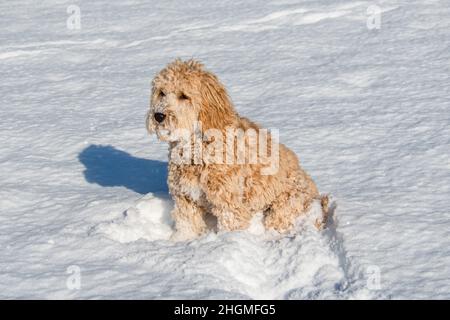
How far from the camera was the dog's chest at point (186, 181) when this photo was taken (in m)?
5.64

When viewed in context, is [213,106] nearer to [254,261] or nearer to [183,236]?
[183,236]

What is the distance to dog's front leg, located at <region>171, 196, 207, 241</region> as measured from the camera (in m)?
5.80

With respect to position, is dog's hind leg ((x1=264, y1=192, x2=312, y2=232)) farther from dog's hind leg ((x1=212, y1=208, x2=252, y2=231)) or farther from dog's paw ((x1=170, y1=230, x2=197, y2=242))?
dog's paw ((x1=170, y1=230, x2=197, y2=242))

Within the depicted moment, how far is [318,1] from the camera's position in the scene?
13719 millimetres

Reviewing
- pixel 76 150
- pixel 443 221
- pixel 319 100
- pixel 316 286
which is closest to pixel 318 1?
pixel 319 100

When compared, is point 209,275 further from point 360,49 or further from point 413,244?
point 360,49

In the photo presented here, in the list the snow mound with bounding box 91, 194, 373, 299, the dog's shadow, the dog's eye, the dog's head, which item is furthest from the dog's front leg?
the dog's shadow

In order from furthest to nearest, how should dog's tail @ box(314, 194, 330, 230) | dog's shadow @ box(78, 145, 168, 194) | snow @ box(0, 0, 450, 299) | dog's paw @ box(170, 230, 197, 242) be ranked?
dog's shadow @ box(78, 145, 168, 194)
dog's tail @ box(314, 194, 330, 230)
dog's paw @ box(170, 230, 197, 242)
snow @ box(0, 0, 450, 299)

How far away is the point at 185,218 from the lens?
5805mm

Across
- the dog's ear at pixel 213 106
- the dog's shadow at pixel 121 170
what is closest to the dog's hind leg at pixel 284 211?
the dog's ear at pixel 213 106

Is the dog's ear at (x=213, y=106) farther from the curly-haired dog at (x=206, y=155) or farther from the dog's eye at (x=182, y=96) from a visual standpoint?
the dog's eye at (x=182, y=96)

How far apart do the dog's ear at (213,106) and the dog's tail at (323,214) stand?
1122 millimetres

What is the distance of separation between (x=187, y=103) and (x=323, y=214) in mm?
1559

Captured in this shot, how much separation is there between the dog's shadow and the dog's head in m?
1.35
